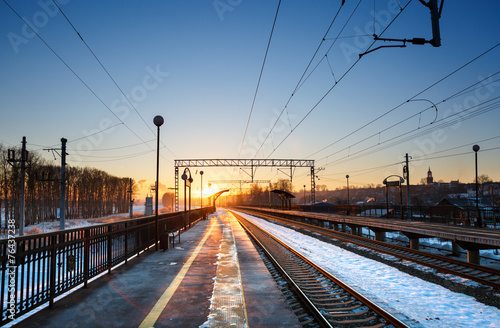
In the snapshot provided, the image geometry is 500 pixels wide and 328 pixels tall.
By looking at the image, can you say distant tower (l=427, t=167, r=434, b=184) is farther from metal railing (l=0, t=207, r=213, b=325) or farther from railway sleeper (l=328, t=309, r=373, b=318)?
railway sleeper (l=328, t=309, r=373, b=318)

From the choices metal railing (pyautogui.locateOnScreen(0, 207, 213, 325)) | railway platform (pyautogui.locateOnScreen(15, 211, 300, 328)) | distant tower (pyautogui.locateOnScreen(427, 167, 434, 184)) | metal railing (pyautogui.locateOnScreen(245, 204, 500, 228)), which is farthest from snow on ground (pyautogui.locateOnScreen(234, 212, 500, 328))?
distant tower (pyautogui.locateOnScreen(427, 167, 434, 184))

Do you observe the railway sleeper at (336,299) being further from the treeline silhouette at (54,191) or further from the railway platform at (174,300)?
the treeline silhouette at (54,191)

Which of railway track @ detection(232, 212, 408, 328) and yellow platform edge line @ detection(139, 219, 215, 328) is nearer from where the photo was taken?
yellow platform edge line @ detection(139, 219, 215, 328)

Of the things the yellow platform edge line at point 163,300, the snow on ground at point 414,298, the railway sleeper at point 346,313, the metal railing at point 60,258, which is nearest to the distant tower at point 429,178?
the snow on ground at point 414,298

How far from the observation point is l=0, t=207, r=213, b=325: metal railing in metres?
4.79

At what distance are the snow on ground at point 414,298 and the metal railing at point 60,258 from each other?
21.5 feet

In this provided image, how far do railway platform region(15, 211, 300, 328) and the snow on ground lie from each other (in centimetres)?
233

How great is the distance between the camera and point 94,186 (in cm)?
7900

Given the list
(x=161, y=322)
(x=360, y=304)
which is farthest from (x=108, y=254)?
(x=360, y=304)

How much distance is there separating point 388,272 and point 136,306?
7748 millimetres

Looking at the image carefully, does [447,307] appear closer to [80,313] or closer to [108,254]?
[80,313]

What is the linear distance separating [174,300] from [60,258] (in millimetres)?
2793

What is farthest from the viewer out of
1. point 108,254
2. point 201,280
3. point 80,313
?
point 108,254

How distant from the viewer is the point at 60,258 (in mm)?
6727
